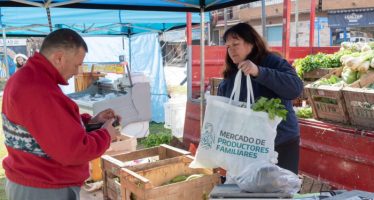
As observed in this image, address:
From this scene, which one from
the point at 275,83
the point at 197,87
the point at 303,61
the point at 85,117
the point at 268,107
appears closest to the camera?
the point at 268,107

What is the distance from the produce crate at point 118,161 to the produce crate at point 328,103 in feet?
5.35

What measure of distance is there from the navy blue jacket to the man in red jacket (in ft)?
3.12

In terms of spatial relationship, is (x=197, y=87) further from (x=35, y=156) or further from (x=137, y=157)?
(x=35, y=156)

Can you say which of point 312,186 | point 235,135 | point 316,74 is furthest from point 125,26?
point 235,135

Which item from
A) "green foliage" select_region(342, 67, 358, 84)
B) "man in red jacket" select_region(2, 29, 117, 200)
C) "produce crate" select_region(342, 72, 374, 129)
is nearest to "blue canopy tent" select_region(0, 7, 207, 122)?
"green foliage" select_region(342, 67, 358, 84)

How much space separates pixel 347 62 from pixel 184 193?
96.0 inches

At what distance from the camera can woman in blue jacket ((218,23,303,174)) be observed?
8.10 feet

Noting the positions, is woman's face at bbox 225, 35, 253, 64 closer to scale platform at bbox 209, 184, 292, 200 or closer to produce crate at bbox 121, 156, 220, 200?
produce crate at bbox 121, 156, 220, 200

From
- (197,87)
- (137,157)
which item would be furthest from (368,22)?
(137,157)

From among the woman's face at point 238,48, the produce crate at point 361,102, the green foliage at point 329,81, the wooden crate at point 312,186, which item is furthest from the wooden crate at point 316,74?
the woman's face at point 238,48

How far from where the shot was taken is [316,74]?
4859 millimetres

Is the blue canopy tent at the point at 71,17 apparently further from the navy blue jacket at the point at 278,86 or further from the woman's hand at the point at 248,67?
the woman's hand at the point at 248,67

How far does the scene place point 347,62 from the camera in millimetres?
4086

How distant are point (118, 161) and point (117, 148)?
1613 mm
